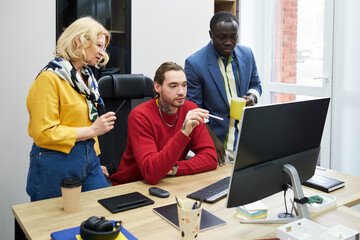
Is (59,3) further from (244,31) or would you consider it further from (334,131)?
(334,131)

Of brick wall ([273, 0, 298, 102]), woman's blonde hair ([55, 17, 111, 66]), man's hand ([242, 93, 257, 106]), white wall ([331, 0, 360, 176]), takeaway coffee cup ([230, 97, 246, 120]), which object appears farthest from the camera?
brick wall ([273, 0, 298, 102])

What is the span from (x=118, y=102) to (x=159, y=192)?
0.79 m

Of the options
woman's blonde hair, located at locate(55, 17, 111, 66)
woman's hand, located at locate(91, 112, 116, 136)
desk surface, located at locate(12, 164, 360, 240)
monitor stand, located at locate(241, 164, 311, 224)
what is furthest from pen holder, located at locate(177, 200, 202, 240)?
woman's blonde hair, located at locate(55, 17, 111, 66)

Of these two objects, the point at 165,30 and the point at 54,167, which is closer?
the point at 54,167

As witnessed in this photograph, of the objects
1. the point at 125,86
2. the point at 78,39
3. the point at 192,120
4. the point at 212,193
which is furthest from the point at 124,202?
the point at 125,86

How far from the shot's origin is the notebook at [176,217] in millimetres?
1283

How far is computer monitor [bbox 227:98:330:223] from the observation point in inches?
45.9

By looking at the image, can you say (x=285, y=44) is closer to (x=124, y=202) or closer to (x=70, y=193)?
(x=124, y=202)

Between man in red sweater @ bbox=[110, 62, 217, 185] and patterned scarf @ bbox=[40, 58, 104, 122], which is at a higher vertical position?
patterned scarf @ bbox=[40, 58, 104, 122]

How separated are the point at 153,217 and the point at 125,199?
0.62ft

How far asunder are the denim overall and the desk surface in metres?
0.20

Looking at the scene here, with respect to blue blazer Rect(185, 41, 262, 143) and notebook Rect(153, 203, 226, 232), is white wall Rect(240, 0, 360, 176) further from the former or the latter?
notebook Rect(153, 203, 226, 232)

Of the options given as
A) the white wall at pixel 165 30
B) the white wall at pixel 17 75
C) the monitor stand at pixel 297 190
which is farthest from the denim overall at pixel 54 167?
the white wall at pixel 165 30

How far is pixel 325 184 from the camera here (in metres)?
1.66
